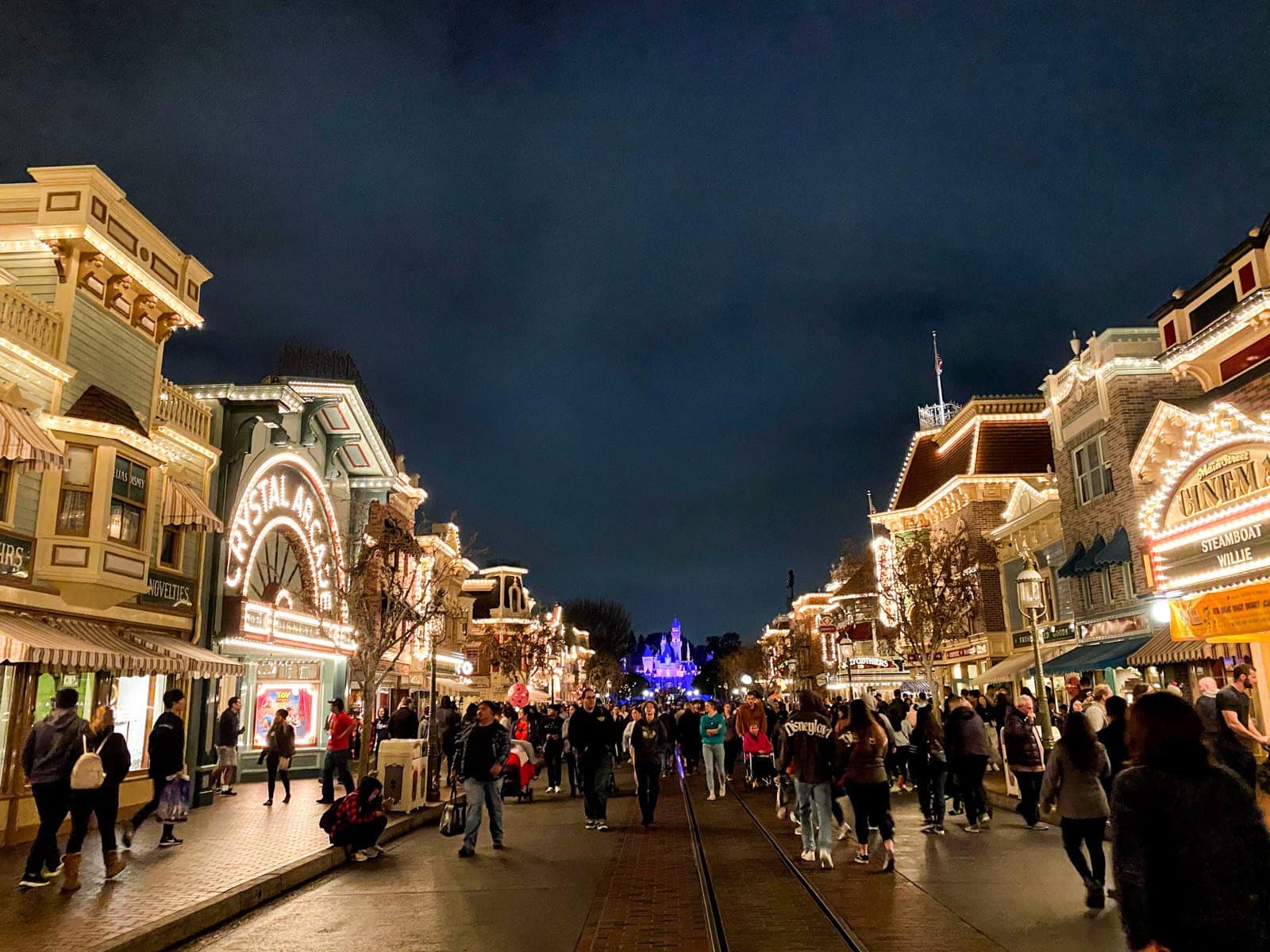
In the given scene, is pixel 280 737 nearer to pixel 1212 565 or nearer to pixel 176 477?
pixel 176 477

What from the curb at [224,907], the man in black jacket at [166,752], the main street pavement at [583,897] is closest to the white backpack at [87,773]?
the main street pavement at [583,897]

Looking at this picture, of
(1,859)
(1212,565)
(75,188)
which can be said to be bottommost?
(1,859)

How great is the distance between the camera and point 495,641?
56312 millimetres

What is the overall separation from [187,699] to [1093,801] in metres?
16.5

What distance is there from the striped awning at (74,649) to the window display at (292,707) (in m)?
8.97

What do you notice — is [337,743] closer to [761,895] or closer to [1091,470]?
[761,895]

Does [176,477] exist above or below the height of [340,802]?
above

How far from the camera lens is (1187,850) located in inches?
140

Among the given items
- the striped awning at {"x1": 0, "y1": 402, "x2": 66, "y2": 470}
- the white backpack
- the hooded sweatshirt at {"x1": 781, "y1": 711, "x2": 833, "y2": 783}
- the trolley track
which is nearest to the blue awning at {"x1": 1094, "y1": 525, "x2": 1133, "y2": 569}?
the trolley track

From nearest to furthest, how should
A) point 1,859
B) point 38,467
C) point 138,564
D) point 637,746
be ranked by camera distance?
1. point 1,859
2. point 38,467
3. point 637,746
4. point 138,564

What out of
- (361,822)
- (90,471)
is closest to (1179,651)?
(361,822)

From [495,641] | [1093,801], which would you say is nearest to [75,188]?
[1093,801]

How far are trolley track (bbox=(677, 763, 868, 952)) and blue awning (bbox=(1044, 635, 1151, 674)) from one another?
13680 millimetres

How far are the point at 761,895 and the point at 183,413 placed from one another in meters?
15.7
